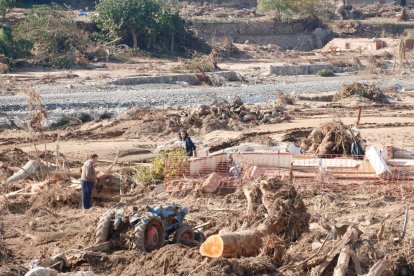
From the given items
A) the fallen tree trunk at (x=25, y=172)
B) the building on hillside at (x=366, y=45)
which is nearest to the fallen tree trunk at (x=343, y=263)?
the fallen tree trunk at (x=25, y=172)

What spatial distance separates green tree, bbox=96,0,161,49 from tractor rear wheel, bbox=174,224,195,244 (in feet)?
109

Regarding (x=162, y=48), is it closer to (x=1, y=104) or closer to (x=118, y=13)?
(x=118, y=13)

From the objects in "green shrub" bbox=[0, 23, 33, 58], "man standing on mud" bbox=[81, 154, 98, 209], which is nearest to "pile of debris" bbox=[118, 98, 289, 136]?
"man standing on mud" bbox=[81, 154, 98, 209]

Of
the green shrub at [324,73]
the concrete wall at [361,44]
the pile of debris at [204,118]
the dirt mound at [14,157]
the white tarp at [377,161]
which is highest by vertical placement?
the white tarp at [377,161]

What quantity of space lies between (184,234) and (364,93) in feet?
65.0

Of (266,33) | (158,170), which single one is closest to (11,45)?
(266,33)

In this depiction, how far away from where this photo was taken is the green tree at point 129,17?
4359cm

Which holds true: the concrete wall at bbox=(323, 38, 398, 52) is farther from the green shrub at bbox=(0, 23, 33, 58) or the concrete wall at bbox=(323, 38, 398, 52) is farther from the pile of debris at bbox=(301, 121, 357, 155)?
the pile of debris at bbox=(301, 121, 357, 155)

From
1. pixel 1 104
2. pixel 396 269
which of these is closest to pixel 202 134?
pixel 1 104

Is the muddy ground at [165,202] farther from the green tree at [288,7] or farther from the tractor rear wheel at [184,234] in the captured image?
the green tree at [288,7]

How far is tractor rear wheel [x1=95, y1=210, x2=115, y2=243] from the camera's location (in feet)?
34.8

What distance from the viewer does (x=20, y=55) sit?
3812 centimetres

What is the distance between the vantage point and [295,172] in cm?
1527

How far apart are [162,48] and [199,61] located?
5.88m
